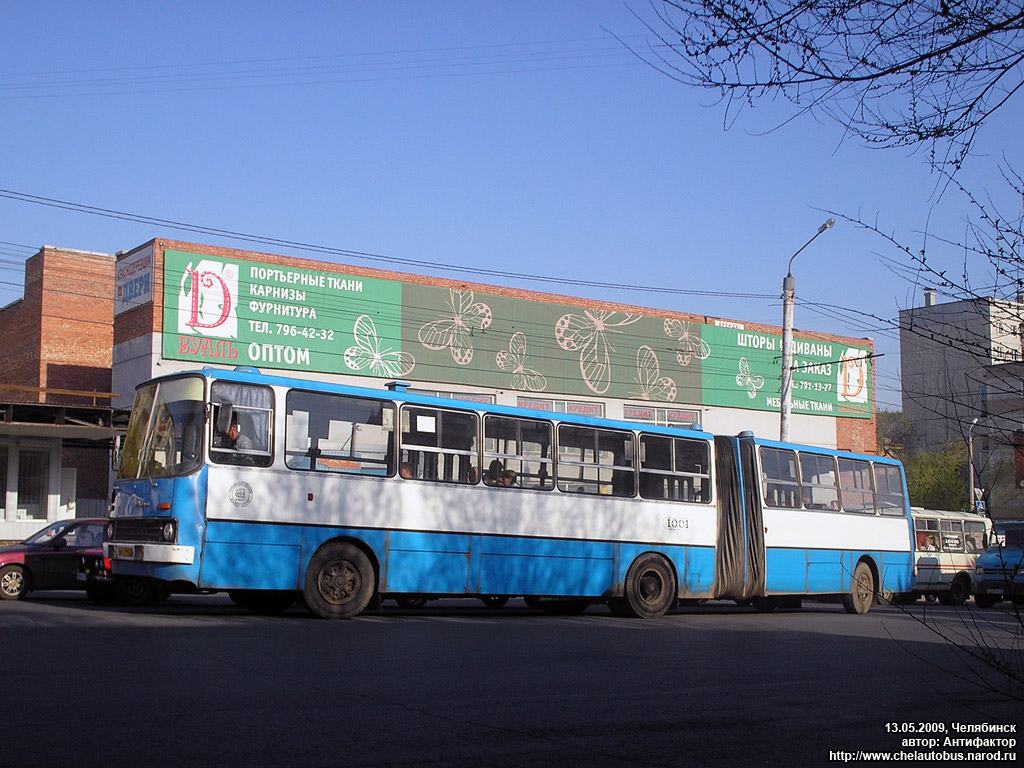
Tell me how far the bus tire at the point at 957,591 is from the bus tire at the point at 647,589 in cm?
1366

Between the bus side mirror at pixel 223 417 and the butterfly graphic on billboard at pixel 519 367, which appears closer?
the bus side mirror at pixel 223 417

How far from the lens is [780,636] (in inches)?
563

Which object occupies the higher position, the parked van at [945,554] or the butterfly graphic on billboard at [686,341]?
the butterfly graphic on billboard at [686,341]

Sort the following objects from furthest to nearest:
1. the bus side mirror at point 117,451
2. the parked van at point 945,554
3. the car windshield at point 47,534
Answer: the parked van at point 945,554, the car windshield at point 47,534, the bus side mirror at point 117,451

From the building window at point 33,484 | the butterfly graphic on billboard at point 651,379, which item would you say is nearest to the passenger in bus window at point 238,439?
the building window at point 33,484

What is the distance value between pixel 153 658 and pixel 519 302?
112 ft

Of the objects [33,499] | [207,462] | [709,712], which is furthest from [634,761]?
[33,499]

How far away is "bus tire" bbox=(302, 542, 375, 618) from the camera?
14.2 meters

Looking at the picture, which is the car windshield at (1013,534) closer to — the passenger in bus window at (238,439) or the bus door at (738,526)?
the bus door at (738,526)

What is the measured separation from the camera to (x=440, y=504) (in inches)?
606

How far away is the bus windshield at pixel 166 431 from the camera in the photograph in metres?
13.6

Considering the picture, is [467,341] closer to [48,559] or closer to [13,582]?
[48,559]

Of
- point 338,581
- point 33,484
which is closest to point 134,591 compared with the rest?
point 338,581

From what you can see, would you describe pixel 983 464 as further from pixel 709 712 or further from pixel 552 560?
pixel 552 560
